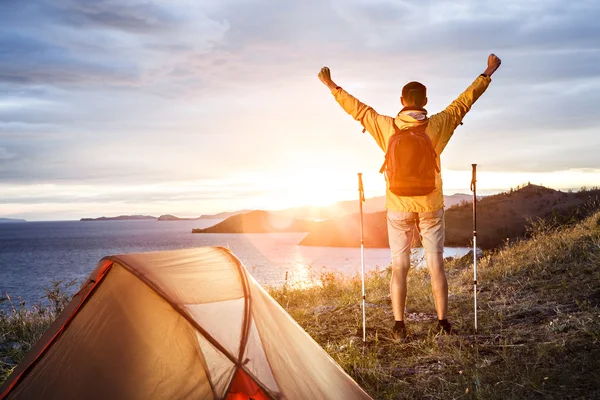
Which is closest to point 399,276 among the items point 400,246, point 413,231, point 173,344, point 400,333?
point 400,246

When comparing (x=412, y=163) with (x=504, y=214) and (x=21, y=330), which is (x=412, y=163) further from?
(x=504, y=214)

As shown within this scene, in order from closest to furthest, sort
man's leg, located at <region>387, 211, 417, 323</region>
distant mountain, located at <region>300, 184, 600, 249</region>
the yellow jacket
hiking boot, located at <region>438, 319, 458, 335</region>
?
the yellow jacket < man's leg, located at <region>387, 211, 417, 323</region> < hiking boot, located at <region>438, 319, 458, 335</region> < distant mountain, located at <region>300, 184, 600, 249</region>

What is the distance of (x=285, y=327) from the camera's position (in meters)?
4.55

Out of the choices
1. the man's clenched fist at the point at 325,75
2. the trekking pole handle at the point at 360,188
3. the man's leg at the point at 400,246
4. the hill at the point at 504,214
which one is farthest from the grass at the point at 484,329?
the hill at the point at 504,214

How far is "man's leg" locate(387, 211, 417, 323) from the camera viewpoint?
245 inches

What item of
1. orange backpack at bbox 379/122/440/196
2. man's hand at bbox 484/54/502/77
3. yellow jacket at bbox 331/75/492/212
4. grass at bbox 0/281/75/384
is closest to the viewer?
orange backpack at bbox 379/122/440/196

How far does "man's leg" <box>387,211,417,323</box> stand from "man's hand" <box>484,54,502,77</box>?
6.38ft

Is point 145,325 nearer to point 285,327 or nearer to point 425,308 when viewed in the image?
point 285,327

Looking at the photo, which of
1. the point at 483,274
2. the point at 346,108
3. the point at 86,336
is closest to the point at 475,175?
the point at 346,108

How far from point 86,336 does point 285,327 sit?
5.30 ft

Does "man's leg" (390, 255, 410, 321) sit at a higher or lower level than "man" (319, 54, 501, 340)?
lower

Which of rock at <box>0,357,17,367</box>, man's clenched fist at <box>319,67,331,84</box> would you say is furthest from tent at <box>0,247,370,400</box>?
man's clenched fist at <box>319,67,331,84</box>

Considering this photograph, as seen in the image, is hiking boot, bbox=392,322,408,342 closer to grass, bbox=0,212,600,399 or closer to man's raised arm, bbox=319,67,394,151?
grass, bbox=0,212,600,399

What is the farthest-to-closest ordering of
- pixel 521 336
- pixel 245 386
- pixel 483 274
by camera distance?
pixel 483 274, pixel 521 336, pixel 245 386
